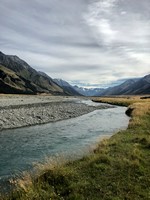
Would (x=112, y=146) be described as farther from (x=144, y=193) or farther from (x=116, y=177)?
(x=144, y=193)

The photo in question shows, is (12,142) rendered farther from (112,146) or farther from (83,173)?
(83,173)

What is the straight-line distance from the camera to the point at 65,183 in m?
13.8

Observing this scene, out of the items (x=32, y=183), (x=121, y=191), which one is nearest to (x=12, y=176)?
(x=32, y=183)

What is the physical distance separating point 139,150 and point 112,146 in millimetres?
2715

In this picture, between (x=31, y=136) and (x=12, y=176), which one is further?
(x=31, y=136)

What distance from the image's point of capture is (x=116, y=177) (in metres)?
14.7

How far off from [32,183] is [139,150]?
941 cm

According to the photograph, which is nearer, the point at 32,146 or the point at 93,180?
the point at 93,180

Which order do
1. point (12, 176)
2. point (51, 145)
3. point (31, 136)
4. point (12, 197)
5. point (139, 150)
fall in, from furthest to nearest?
point (31, 136), point (51, 145), point (139, 150), point (12, 176), point (12, 197)

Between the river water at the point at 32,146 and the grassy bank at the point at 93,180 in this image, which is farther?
the river water at the point at 32,146

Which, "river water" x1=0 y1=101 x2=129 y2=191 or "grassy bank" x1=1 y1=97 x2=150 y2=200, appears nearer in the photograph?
"grassy bank" x1=1 y1=97 x2=150 y2=200

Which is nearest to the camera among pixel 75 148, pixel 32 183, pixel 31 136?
pixel 32 183

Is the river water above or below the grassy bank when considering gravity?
below

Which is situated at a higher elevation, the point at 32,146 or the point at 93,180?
the point at 93,180
